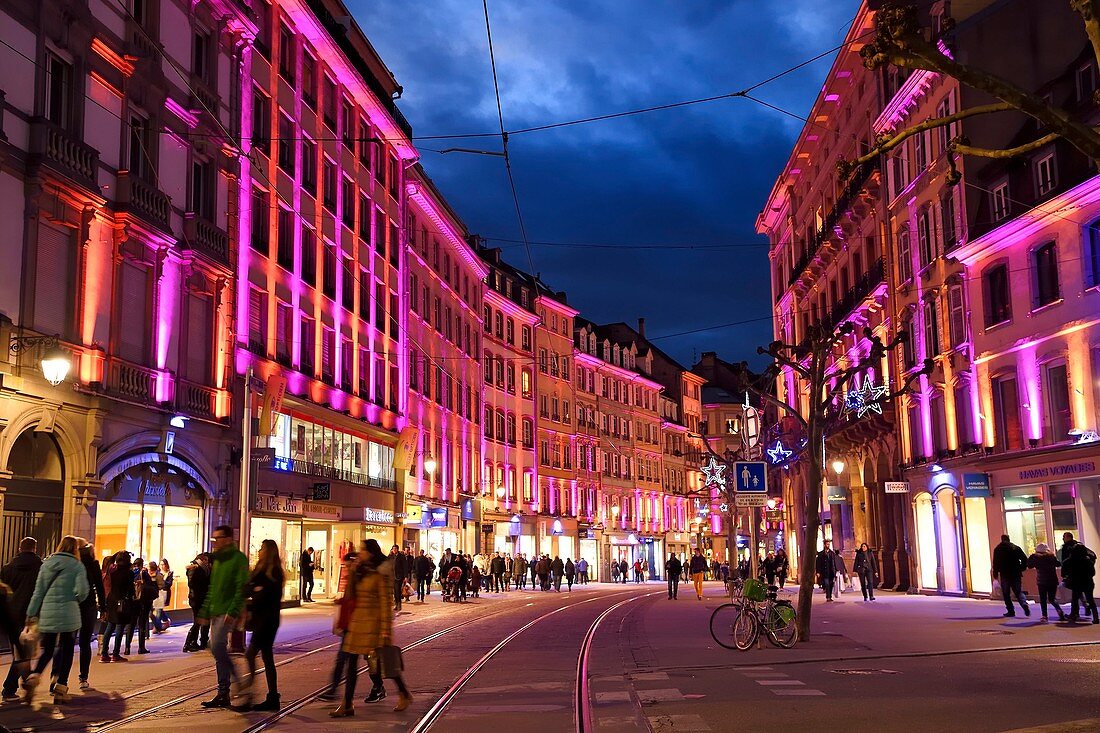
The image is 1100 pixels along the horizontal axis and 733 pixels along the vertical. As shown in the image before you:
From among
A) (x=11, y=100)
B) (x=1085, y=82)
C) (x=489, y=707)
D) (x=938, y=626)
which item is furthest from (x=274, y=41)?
(x=489, y=707)

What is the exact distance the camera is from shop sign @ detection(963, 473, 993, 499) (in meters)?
35.2

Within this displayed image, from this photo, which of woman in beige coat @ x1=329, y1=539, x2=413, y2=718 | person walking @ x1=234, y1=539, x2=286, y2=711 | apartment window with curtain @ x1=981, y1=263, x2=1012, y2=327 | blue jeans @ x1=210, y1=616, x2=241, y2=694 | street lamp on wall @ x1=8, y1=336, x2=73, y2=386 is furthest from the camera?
apartment window with curtain @ x1=981, y1=263, x2=1012, y2=327

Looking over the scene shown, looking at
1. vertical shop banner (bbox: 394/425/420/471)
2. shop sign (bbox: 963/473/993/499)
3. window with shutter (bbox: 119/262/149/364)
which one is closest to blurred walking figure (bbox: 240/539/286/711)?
window with shutter (bbox: 119/262/149/364)

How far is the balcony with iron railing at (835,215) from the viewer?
4652 centimetres

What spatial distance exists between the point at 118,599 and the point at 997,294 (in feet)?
88.3

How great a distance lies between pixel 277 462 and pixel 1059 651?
78.2 ft

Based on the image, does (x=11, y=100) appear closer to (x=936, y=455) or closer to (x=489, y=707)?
(x=489, y=707)

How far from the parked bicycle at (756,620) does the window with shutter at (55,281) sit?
46.1 feet

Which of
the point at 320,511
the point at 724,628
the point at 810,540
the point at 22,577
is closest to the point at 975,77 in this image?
the point at 22,577

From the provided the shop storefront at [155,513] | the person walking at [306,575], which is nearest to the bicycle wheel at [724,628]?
the shop storefront at [155,513]

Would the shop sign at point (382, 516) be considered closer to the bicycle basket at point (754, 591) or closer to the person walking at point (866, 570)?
the person walking at point (866, 570)

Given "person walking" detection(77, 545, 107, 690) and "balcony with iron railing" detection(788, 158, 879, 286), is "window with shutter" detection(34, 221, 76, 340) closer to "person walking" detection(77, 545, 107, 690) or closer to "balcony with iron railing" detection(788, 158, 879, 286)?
"person walking" detection(77, 545, 107, 690)

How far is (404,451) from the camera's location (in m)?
48.7

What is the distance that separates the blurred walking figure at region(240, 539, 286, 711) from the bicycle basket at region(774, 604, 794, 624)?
9616 mm
